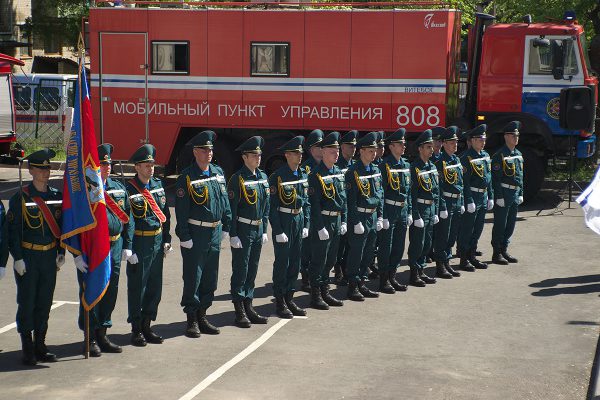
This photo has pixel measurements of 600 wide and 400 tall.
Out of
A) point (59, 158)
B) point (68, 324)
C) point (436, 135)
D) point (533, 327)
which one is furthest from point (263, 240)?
point (59, 158)

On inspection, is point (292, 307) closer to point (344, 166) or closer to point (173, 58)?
point (344, 166)

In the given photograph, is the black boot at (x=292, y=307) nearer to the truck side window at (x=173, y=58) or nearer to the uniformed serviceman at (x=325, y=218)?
the uniformed serviceman at (x=325, y=218)

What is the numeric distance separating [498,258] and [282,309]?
424 centimetres

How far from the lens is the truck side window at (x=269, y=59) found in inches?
733

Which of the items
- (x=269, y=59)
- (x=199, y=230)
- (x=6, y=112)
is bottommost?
(x=199, y=230)

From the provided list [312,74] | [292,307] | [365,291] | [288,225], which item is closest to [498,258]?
[365,291]

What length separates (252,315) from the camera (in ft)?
33.0

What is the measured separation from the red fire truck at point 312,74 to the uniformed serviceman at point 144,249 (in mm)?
9416

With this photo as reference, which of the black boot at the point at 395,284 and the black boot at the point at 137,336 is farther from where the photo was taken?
the black boot at the point at 395,284

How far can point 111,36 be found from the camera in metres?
18.9

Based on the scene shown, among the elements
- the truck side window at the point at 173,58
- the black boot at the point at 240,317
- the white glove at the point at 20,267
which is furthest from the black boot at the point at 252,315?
the truck side window at the point at 173,58

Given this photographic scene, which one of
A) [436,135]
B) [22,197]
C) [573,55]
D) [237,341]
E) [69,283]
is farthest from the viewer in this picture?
[573,55]

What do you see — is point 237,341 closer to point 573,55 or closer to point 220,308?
point 220,308

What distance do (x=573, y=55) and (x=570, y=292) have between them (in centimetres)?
734
